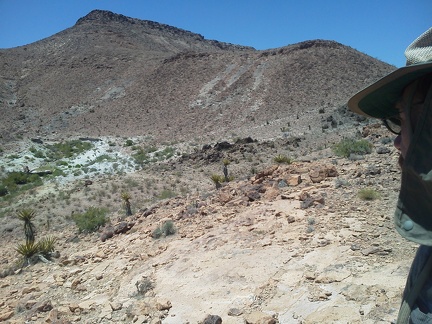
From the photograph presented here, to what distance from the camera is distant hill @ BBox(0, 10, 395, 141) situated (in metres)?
40.6

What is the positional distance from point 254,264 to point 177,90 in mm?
47975

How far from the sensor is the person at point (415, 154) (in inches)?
42.7

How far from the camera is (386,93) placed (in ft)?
4.12

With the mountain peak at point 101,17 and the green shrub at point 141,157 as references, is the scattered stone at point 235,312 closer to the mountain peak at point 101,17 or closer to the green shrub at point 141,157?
the green shrub at point 141,157

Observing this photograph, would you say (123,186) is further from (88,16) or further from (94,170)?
(88,16)

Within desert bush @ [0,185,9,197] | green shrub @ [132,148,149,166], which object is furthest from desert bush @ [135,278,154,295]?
green shrub @ [132,148,149,166]

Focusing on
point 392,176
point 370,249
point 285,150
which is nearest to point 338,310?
point 370,249

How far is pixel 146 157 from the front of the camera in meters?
29.7

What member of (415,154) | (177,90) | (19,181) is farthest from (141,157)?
A: (415,154)

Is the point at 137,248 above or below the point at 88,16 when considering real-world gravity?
below

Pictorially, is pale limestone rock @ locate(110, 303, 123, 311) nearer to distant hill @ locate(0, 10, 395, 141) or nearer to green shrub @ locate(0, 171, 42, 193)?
green shrub @ locate(0, 171, 42, 193)

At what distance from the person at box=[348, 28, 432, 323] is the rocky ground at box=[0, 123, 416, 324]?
2425mm

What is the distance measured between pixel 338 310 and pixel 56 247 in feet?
31.1

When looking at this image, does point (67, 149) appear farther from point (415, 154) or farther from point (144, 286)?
point (415, 154)
